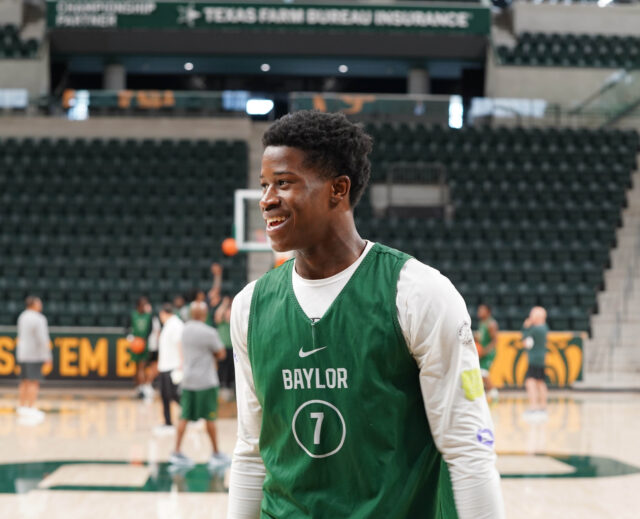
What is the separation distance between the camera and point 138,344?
535 inches

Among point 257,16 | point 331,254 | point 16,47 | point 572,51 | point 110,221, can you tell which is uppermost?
point 257,16

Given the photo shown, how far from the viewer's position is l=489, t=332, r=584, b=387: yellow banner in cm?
1500

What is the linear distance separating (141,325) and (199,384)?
585 centimetres

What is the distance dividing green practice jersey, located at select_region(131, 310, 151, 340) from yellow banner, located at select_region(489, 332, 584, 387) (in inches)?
229

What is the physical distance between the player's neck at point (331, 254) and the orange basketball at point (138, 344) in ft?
39.4

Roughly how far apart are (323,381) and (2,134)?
18127mm

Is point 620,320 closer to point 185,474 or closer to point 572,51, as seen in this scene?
point 572,51

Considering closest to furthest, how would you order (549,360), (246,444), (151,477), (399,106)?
1. (246,444)
2. (151,477)
3. (549,360)
4. (399,106)

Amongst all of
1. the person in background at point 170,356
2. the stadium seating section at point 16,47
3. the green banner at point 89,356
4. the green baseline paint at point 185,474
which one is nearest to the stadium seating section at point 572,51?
the stadium seating section at point 16,47

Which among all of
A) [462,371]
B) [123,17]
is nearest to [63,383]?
[123,17]

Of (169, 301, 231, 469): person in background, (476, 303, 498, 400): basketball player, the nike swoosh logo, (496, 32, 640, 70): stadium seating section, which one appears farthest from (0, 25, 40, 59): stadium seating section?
the nike swoosh logo

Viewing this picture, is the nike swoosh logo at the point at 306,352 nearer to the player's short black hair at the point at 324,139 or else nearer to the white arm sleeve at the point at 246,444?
the white arm sleeve at the point at 246,444

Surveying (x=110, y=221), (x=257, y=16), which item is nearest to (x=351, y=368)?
(x=110, y=221)

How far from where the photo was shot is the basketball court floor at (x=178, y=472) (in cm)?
659
